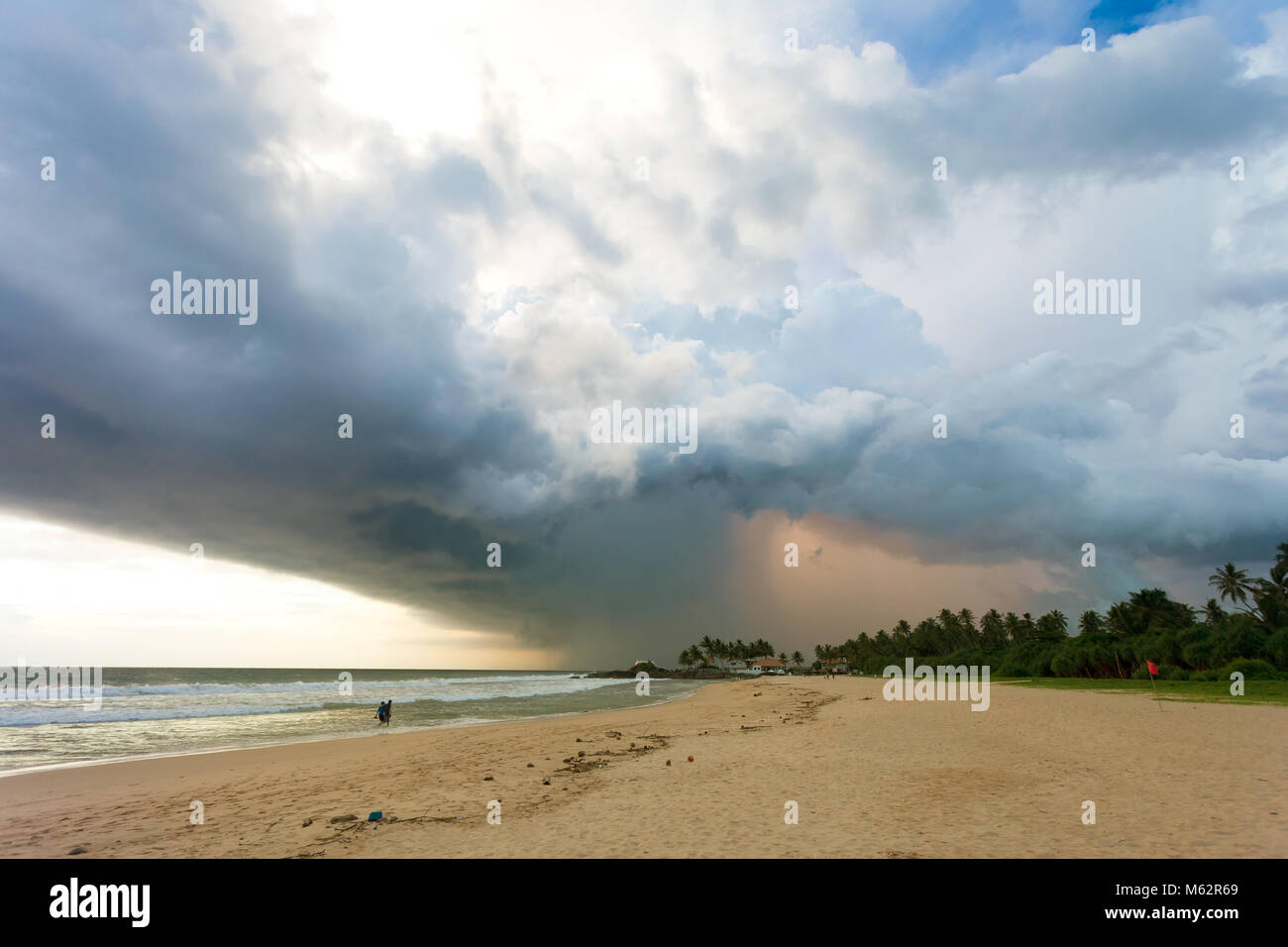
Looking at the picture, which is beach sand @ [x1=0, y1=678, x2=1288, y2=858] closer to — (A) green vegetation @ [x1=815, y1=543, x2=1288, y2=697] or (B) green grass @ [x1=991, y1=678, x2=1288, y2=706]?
(B) green grass @ [x1=991, y1=678, x2=1288, y2=706]

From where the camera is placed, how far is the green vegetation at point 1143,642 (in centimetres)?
5306

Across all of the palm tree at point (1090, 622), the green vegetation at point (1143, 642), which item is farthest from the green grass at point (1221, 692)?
the palm tree at point (1090, 622)

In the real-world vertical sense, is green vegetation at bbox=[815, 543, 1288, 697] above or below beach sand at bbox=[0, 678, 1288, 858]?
below

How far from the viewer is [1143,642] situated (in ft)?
226

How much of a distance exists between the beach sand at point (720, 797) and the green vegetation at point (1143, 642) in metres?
38.8

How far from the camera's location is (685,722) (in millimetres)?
34844

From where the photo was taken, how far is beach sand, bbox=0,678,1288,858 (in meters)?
9.88

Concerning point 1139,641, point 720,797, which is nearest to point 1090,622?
point 1139,641

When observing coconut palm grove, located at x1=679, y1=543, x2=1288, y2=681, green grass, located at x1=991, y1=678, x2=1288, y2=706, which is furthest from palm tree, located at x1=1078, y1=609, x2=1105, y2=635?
green grass, located at x1=991, y1=678, x2=1288, y2=706

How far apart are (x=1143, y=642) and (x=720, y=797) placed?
80.8m

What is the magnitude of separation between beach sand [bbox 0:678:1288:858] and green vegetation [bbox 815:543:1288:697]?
127ft

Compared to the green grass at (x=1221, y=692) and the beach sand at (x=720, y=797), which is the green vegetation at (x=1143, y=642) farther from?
the beach sand at (x=720, y=797)
